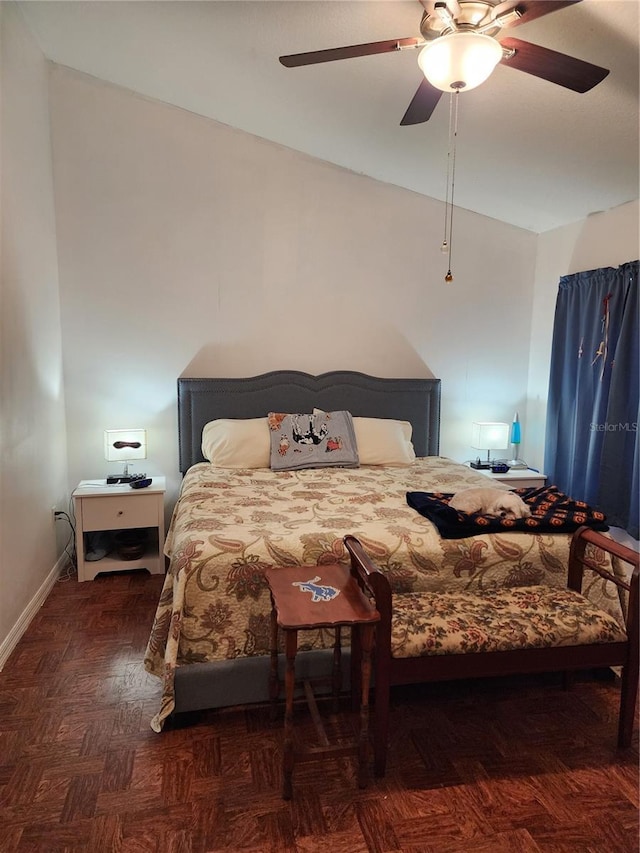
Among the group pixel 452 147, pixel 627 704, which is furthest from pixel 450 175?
pixel 627 704

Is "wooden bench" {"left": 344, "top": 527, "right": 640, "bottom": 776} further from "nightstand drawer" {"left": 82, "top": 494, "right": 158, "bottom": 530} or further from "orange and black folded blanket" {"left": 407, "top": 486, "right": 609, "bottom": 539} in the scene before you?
"nightstand drawer" {"left": 82, "top": 494, "right": 158, "bottom": 530}

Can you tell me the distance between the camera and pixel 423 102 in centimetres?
210

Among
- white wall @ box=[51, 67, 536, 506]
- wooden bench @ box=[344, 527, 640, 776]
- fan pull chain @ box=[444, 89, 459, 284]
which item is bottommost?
wooden bench @ box=[344, 527, 640, 776]

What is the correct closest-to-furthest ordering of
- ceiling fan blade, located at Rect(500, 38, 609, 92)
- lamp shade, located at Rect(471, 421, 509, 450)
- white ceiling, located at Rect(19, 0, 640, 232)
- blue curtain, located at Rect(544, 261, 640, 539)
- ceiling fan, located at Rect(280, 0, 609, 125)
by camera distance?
1. ceiling fan, located at Rect(280, 0, 609, 125)
2. ceiling fan blade, located at Rect(500, 38, 609, 92)
3. white ceiling, located at Rect(19, 0, 640, 232)
4. blue curtain, located at Rect(544, 261, 640, 539)
5. lamp shade, located at Rect(471, 421, 509, 450)

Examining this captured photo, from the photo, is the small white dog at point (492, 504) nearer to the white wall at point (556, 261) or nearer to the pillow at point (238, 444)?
the pillow at point (238, 444)

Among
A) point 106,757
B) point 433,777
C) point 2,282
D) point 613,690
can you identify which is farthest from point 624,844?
point 2,282

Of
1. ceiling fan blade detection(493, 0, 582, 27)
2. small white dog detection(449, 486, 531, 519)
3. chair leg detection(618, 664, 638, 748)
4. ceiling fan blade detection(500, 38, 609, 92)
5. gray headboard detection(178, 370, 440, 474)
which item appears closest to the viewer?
ceiling fan blade detection(493, 0, 582, 27)

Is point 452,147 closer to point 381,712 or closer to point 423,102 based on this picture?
point 423,102

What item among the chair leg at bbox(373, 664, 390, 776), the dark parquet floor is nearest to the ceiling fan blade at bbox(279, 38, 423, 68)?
the chair leg at bbox(373, 664, 390, 776)

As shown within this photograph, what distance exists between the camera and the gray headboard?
372cm

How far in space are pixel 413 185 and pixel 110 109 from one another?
2.05 meters

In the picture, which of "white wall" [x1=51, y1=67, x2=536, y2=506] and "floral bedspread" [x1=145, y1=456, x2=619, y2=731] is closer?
"floral bedspread" [x1=145, y1=456, x2=619, y2=731]

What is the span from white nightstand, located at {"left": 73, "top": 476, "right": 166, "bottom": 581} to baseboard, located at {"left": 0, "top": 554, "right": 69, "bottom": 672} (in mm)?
169

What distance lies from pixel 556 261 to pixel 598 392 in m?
1.13
